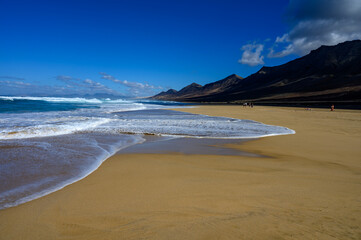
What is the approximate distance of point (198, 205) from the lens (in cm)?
288

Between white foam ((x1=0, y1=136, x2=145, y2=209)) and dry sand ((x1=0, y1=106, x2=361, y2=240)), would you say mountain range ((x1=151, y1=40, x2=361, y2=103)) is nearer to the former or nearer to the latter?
dry sand ((x1=0, y1=106, x2=361, y2=240))

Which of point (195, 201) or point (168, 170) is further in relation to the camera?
point (168, 170)

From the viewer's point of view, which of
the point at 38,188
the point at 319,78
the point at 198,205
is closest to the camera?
the point at 198,205

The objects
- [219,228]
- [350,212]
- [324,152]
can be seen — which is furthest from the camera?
[324,152]

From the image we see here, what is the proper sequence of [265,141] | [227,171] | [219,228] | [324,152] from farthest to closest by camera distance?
[265,141] < [324,152] < [227,171] < [219,228]

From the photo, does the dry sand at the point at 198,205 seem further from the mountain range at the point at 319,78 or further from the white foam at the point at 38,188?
the mountain range at the point at 319,78

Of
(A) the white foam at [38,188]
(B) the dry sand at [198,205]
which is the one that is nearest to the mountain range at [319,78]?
(B) the dry sand at [198,205]

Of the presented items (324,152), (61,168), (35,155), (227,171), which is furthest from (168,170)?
(324,152)

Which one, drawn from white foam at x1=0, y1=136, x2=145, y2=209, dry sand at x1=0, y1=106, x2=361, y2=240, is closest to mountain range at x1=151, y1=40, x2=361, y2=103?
dry sand at x1=0, y1=106, x2=361, y2=240

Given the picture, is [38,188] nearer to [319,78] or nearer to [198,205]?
[198,205]

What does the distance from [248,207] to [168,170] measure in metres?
2.08

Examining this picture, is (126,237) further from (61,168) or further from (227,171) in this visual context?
(61,168)

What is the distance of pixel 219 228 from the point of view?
2346 millimetres

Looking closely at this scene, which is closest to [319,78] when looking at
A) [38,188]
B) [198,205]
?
[198,205]
